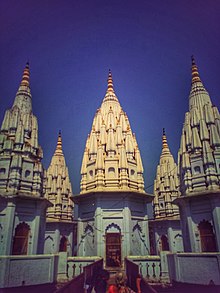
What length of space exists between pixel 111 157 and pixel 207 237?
1336 cm

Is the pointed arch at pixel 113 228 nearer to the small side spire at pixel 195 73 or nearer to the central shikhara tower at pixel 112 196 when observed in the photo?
the central shikhara tower at pixel 112 196

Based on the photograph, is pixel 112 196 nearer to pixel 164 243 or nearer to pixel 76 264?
pixel 76 264

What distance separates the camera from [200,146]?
77.6 ft

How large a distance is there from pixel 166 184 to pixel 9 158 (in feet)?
87.7

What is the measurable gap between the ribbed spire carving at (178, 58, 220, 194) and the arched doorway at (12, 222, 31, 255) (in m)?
15.1

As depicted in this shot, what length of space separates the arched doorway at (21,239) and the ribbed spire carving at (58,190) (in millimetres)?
16481

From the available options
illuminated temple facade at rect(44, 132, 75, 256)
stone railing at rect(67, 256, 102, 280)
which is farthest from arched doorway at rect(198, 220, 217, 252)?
illuminated temple facade at rect(44, 132, 75, 256)

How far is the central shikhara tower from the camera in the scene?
2488 cm

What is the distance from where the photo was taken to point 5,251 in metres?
19.8

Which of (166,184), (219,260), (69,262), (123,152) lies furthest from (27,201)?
(166,184)

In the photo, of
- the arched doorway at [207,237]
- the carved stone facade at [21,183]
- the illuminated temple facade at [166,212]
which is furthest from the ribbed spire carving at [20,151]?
the illuminated temple facade at [166,212]

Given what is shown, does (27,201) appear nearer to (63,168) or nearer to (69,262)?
(69,262)

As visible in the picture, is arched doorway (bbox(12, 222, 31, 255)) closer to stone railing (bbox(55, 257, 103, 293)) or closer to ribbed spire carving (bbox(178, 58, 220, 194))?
stone railing (bbox(55, 257, 103, 293))

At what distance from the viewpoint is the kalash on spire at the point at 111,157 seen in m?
27.6
